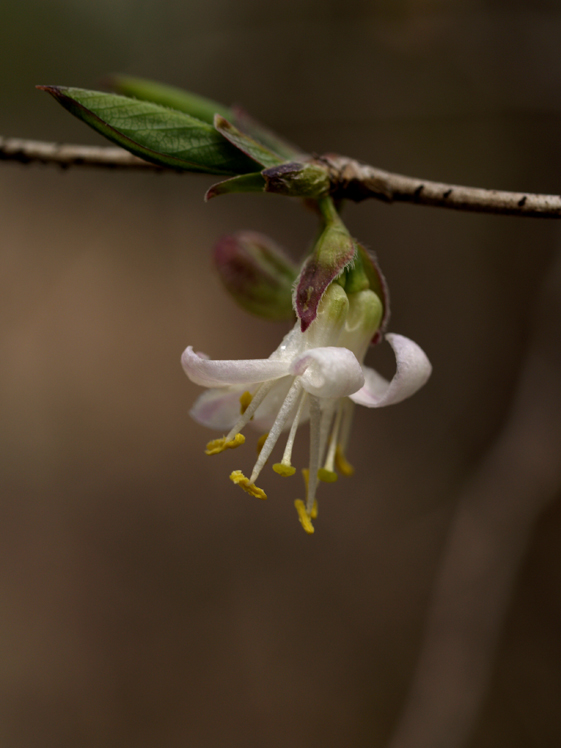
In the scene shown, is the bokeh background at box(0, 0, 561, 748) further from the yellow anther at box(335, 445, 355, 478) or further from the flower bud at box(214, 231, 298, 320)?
the yellow anther at box(335, 445, 355, 478)

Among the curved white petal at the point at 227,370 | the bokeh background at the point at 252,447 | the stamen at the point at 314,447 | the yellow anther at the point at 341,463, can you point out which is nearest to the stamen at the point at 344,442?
the yellow anther at the point at 341,463

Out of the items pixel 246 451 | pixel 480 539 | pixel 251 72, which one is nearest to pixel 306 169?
pixel 480 539

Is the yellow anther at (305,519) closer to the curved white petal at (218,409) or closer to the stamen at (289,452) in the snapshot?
the stamen at (289,452)

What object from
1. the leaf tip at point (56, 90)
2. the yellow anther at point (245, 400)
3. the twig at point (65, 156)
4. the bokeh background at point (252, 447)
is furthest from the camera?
the bokeh background at point (252, 447)

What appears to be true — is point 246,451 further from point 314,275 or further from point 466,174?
point 314,275

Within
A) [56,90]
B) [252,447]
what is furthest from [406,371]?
[252,447]

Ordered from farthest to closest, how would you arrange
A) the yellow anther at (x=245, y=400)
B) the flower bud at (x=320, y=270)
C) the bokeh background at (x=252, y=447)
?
the bokeh background at (x=252, y=447) < the yellow anther at (x=245, y=400) < the flower bud at (x=320, y=270)

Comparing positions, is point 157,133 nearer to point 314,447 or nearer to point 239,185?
point 239,185
